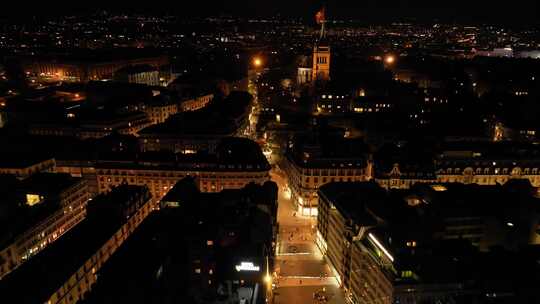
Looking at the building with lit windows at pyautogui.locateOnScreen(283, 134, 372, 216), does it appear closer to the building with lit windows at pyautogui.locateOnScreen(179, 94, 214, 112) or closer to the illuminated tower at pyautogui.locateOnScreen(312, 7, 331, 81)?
the building with lit windows at pyautogui.locateOnScreen(179, 94, 214, 112)

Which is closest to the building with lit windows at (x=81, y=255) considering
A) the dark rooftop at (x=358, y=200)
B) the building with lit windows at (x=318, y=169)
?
the building with lit windows at (x=318, y=169)

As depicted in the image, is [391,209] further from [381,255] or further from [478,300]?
[478,300]

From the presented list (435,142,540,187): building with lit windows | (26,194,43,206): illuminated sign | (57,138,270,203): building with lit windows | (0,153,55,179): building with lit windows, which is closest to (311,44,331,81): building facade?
(435,142,540,187): building with lit windows

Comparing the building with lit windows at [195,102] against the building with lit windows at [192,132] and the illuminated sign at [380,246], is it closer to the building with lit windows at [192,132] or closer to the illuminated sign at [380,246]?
the building with lit windows at [192,132]

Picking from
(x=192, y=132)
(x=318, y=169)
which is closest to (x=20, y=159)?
(x=192, y=132)

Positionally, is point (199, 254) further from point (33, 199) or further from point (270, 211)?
point (33, 199)

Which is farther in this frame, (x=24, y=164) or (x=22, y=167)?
(x=24, y=164)

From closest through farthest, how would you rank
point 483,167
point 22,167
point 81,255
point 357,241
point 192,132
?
point 357,241
point 81,255
point 22,167
point 483,167
point 192,132
